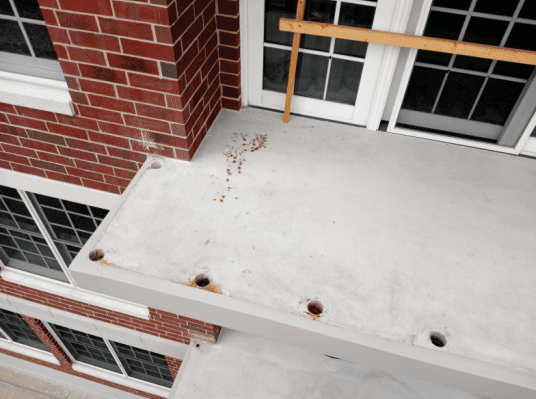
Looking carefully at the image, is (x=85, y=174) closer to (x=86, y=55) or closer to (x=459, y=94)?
(x=86, y=55)

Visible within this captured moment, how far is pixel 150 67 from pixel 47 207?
84.3 inches

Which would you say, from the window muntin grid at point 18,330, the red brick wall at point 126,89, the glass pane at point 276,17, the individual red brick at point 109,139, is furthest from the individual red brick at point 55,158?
the window muntin grid at point 18,330

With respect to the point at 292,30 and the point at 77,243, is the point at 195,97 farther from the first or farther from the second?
the point at 77,243

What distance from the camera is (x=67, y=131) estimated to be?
218 cm

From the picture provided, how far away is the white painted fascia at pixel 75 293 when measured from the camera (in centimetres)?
333

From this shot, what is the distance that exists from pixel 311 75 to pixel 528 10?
130cm

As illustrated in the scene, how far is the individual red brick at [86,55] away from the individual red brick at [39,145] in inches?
31.3

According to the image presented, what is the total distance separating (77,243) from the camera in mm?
3389

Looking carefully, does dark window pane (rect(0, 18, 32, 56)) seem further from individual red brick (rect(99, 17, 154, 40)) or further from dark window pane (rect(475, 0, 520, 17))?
dark window pane (rect(475, 0, 520, 17))

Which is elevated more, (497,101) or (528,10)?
(528,10)

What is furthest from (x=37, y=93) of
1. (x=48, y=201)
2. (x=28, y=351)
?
(x=28, y=351)

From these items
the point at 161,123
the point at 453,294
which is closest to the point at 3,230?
the point at 161,123

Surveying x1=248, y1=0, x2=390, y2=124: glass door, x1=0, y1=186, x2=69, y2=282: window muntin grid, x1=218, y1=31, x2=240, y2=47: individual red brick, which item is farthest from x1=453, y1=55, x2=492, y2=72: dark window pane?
x1=0, y1=186, x2=69, y2=282: window muntin grid

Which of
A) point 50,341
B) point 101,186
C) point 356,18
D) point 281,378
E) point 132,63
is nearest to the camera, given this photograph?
point 132,63
